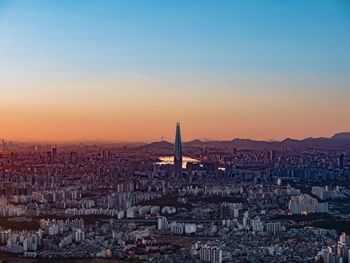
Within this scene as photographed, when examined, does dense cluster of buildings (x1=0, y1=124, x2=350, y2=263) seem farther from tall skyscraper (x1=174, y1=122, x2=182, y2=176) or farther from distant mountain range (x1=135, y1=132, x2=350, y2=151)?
distant mountain range (x1=135, y1=132, x2=350, y2=151)

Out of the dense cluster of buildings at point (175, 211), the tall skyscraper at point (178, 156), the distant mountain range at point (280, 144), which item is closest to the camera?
the dense cluster of buildings at point (175, 211)

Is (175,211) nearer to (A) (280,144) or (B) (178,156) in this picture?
(B) (178,156)

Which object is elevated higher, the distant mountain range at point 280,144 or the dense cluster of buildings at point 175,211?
the distant mountain range at point 280,144

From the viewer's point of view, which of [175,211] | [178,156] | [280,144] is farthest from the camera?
[280,144]

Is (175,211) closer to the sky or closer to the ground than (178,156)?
closer to the ground

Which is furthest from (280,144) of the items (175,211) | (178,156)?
(175,211)

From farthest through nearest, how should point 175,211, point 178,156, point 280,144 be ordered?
point 280,144, point 178,156, point 175,211

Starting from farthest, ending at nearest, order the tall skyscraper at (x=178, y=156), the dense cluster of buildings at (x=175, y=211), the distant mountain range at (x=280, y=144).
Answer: the distant mountain range at (x=280, y=144)
the tall skyscraper at (x=178, y=156)
the dense cluster of buildings at (x=175, y=211)

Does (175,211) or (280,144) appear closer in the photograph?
(175,211)

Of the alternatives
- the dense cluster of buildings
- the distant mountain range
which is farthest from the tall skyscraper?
the distant mountain range

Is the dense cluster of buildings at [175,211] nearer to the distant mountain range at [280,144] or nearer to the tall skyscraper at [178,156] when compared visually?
the tall skyscraper at [178,156]

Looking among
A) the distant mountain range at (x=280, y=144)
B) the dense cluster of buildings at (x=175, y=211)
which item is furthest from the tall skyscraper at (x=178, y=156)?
the distant mountain range at (x=280, y=144)

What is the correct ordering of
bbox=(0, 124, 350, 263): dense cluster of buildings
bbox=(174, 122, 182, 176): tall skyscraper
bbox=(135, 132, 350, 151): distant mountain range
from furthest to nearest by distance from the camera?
bbox=(135, 132, 350, 151): distant mountain range → bbox=(174, 122, 182, 176): tall skyscraper → bbox=(0, 124, 350, 263): dense cluster of buildings
